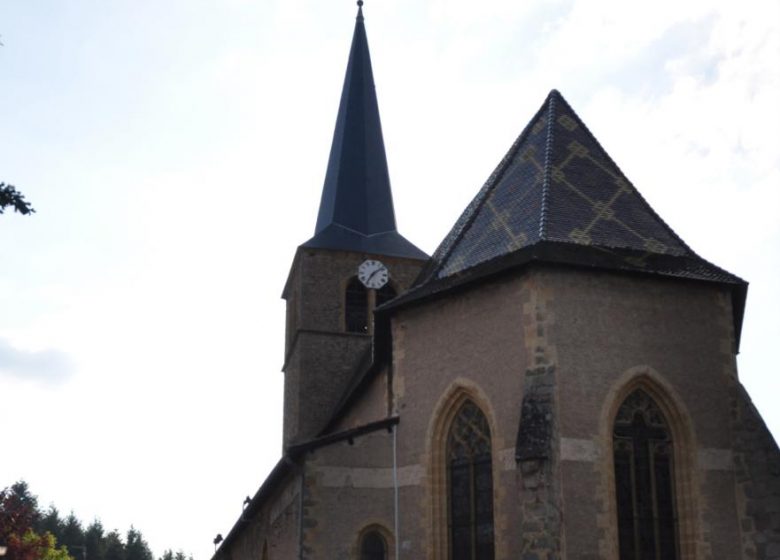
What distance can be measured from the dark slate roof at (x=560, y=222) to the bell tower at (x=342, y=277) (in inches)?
326

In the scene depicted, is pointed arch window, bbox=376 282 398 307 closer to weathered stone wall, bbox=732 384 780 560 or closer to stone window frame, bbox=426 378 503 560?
stone window frame, bbox=426 378 503 560

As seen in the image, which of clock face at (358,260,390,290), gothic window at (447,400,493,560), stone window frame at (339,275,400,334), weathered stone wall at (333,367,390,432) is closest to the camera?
gothic window at (447,400,493,560)

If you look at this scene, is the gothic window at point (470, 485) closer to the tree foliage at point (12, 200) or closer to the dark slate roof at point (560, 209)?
the dark slate roof at point (560, 209)

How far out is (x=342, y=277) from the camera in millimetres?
25234

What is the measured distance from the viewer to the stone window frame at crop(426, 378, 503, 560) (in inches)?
538

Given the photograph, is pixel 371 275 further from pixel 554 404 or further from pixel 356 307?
pixel 554 404

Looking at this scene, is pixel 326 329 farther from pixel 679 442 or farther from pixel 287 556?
pixel 679 442

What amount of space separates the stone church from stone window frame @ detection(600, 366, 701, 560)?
2 cm

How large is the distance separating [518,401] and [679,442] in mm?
2169

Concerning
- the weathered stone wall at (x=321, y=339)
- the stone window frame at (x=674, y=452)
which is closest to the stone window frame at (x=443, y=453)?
the stone window frame at (x=674, y=452)

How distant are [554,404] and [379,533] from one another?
375 cm

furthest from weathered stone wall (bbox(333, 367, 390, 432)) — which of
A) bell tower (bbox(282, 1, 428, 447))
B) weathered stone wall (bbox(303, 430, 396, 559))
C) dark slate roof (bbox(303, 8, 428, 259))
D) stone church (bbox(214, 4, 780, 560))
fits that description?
dark slate roof (bbox(303, 8, 428, 259))

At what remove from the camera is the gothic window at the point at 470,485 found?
13539 mm

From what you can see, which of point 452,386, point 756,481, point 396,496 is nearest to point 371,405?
point 396,496
